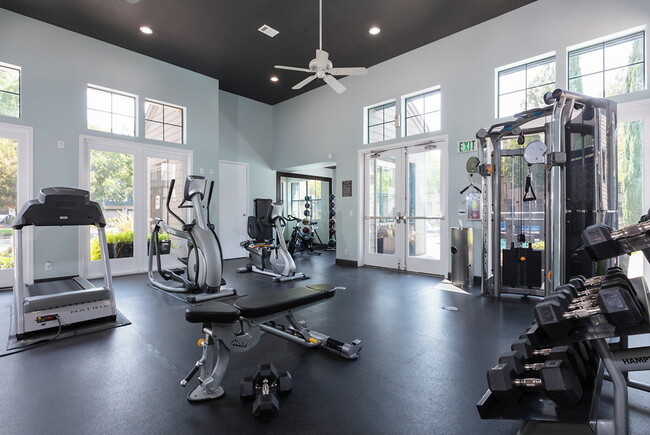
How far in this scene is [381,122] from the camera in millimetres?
6273

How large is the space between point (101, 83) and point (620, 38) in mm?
7403

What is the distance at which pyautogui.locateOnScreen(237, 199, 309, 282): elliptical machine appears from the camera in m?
5.30

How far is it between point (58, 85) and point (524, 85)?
694cm

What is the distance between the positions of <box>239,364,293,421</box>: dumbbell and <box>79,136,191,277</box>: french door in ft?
15.6

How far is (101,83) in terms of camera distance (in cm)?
529

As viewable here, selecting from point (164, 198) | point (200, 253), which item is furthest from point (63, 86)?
point (200, 253)

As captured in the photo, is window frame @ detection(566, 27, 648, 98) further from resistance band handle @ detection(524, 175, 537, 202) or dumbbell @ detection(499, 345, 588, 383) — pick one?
dumbbell @ detection(499, 345, 588, 383)

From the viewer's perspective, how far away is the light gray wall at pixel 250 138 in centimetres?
744

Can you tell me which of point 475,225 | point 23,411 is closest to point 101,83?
point 23,411

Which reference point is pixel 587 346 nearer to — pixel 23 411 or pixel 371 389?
pixel 371 389

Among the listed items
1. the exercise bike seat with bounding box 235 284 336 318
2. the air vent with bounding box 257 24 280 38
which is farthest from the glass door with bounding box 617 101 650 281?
the air vent with bounding box 257 24 280 38

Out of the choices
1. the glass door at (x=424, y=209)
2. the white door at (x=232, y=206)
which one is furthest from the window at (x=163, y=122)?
the glass door at (x=424, y=209)

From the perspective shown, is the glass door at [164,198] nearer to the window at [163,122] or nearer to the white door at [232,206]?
the window at [163,122]

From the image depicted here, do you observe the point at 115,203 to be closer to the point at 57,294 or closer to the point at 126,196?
the point at 126,196
